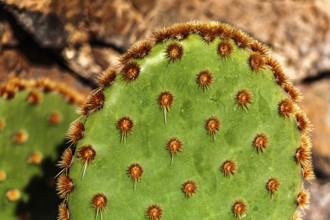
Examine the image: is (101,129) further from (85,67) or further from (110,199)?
(85,67)

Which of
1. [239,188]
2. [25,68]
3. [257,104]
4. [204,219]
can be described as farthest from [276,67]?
[25,68]

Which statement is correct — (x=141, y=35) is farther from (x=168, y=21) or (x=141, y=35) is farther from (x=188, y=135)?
(x=188, y=135)

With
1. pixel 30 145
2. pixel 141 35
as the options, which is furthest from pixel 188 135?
pixel 141 35

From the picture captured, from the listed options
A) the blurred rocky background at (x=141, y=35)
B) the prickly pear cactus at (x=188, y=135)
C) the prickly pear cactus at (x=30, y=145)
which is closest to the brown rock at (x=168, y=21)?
the blurred rocky background at (x=141, y=35)

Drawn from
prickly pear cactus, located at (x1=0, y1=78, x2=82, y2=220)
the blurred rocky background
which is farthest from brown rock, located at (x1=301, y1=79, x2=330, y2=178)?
prickly pear cactus, located at (x1=0, y1=78, x2=82, y2=220)

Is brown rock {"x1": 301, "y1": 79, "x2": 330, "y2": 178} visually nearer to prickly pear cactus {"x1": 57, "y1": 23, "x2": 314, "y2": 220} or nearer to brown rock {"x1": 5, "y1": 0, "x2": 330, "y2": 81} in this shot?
brown rock {"x1": 5, "y1": 0, "x2": 330, "y2": 81}

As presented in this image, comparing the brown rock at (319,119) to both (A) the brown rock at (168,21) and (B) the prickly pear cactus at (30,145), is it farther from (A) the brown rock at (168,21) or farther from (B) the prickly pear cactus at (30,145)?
(B) the prickly pear cactus at (30,145)
